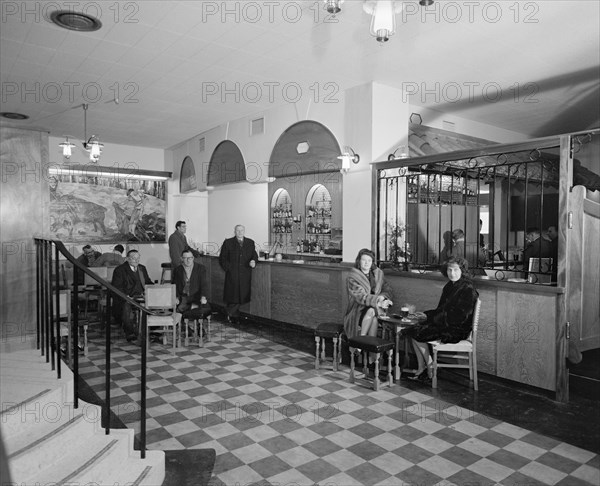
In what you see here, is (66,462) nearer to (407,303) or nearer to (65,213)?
(407,303)

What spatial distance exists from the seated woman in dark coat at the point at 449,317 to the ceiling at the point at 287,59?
103 inches

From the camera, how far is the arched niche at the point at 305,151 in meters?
7.34

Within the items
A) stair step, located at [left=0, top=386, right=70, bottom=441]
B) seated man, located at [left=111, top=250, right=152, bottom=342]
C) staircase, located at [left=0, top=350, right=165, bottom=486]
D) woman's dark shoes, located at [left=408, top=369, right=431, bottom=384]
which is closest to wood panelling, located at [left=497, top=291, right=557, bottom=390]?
woman's dark shoes, located at [left=408, top=369, right=431, bottom=384]

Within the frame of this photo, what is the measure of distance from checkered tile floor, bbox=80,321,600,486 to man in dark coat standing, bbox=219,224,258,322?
2.64 m

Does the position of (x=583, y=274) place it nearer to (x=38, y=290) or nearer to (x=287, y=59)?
(x=287, y=59)

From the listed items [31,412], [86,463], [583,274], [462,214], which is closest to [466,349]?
[583,274]

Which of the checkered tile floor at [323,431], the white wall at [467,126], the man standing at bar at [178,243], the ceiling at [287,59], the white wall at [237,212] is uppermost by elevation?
the ceiling at [287,59]

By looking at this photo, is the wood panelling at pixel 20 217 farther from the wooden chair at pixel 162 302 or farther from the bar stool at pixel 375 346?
the bar stool at pixel 375 346

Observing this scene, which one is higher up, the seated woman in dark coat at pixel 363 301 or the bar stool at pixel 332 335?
the seated woman in dark coat at pixel 363 301

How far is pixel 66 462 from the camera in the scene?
9.27 feet

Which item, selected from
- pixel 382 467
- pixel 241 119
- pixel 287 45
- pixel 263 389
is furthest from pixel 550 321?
pixel 241 119

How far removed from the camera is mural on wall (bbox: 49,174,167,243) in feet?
36.2

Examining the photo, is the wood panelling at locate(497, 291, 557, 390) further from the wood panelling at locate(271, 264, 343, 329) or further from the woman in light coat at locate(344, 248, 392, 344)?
the wood panelling at locate(271, 264, 343, 329)

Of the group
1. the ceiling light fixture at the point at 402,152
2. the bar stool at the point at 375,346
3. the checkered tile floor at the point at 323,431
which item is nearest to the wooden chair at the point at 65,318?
the checkered tile floor at the point at 323,431
